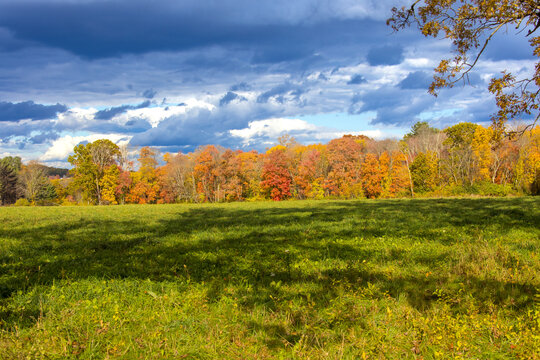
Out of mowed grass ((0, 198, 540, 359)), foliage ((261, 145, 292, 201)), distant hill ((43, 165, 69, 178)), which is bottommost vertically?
mowed grass ((0, 198, 540, 359))

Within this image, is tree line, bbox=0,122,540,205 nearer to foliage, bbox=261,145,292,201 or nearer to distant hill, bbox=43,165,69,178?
foliage, bbox=261,145,292,201

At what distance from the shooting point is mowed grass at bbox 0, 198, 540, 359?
4289 mm

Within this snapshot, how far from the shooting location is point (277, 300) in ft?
18.6

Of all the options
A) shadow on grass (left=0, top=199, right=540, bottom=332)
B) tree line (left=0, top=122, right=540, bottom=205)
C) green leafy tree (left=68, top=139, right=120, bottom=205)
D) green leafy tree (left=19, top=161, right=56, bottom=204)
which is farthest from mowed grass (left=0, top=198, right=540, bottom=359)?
green leafy tree (left=19, top=161, right=56, bottom=204)

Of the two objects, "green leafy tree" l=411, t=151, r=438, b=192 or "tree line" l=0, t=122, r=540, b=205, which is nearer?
"tree line" l=0, t=122, r=540, b=205

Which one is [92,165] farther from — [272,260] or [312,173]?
[272,260]

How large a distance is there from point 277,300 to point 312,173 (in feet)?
205

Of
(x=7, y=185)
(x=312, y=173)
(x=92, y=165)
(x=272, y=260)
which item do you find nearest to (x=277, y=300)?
(x=272, y=260)

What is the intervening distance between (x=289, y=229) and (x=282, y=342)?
9.04m

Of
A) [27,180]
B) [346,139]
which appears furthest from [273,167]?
[27,180]

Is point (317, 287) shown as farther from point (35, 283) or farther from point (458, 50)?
point (458, 50)

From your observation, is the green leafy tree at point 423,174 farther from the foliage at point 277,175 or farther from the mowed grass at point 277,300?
the mowed grass at point 277,300

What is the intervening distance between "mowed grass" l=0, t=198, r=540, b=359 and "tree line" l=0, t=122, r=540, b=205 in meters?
52.4

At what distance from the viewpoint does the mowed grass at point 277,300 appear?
14.1 feet
